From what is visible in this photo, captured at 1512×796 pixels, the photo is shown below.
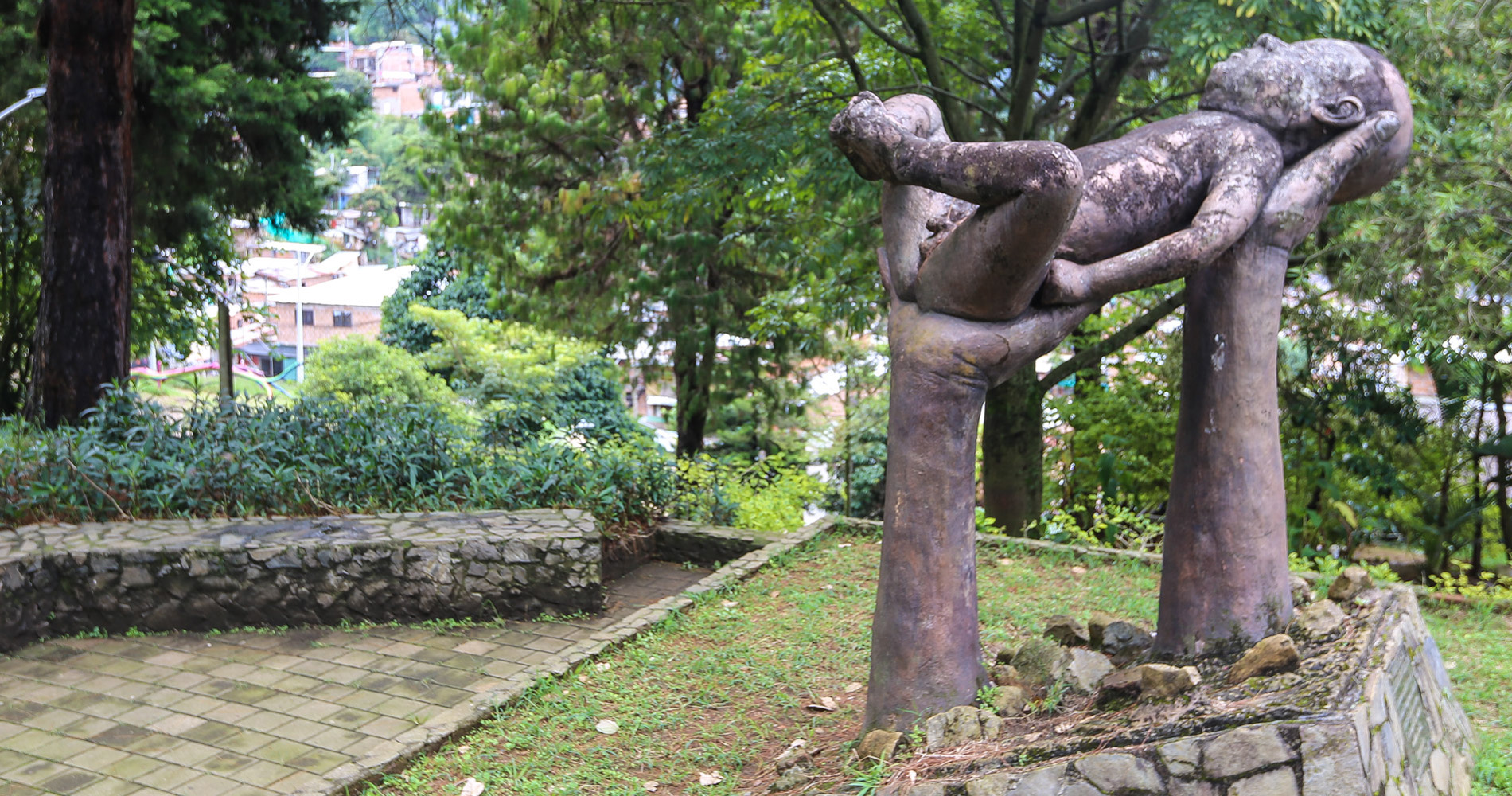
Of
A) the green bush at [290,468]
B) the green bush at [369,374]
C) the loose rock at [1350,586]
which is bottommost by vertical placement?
the loose rock at [1350,586]

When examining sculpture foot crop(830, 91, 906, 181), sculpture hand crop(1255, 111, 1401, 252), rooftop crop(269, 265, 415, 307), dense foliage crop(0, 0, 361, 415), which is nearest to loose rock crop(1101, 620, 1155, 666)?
sculpture hand crop(1255, 111, 1401, 252)

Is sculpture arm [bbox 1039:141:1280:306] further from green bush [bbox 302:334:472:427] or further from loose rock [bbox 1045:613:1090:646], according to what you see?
green bush [bbox 302:334:472:427]

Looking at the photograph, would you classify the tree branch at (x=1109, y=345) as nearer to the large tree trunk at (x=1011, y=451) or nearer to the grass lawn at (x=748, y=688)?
the large tree trunk at (x=1011, y=451)

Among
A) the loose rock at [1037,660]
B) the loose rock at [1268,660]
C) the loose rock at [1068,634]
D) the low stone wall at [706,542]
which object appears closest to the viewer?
the loose rock at [1268,660]

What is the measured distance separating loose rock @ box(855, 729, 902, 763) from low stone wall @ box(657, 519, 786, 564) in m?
4.10

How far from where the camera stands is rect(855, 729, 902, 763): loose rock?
4051mm

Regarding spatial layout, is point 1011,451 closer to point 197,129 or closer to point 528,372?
point 197,129

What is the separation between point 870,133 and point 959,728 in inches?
85.8

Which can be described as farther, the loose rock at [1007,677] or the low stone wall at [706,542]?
the low stone wall at [706,542]

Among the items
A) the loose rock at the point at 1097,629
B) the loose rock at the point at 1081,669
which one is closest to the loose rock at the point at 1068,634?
the loose rock at the point at 1097,629

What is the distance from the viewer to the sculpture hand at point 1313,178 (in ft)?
13.7

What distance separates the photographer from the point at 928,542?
4164mm

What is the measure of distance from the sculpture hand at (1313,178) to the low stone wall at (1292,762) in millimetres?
1587

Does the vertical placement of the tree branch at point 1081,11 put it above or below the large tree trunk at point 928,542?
above
